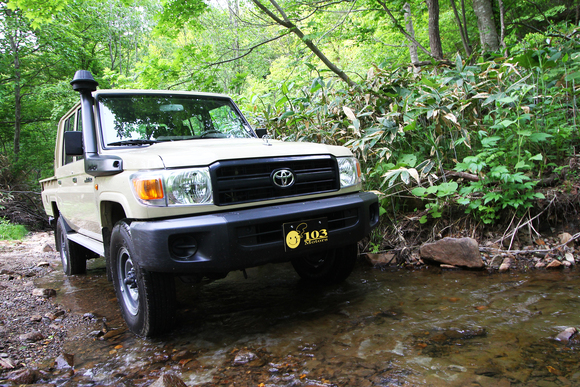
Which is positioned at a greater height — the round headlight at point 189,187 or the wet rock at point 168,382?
the round headlight at point 189,187

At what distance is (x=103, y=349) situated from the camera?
2.63 metres

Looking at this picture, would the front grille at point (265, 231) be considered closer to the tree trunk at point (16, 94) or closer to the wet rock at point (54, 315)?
the wet rock at point (54, 315)

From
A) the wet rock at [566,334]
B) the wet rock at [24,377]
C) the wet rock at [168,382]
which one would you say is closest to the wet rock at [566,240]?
the wet rock at [566,334]

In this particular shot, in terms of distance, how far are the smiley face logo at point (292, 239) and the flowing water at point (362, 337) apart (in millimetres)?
611

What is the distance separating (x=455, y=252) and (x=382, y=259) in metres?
0.77

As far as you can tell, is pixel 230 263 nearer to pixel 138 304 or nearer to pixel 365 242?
pixel 138 304

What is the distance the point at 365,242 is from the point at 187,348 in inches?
105

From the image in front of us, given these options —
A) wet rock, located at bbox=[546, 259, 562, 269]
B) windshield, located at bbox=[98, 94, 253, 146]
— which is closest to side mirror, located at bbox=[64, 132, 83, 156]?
windshield, located at bbox=[98, 94, 253, 146]

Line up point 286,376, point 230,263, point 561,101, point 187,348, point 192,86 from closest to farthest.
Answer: point 286,376
point 230,263
point 187,348
point 561,101
point 192,86

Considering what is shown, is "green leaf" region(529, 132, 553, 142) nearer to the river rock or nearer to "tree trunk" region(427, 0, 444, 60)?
the river rock

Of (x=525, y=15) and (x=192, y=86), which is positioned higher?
(x=525, y=15)

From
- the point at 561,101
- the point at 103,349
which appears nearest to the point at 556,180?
the point at 561,101

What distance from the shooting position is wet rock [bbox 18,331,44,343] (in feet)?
9.13

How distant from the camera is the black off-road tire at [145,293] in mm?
2543
